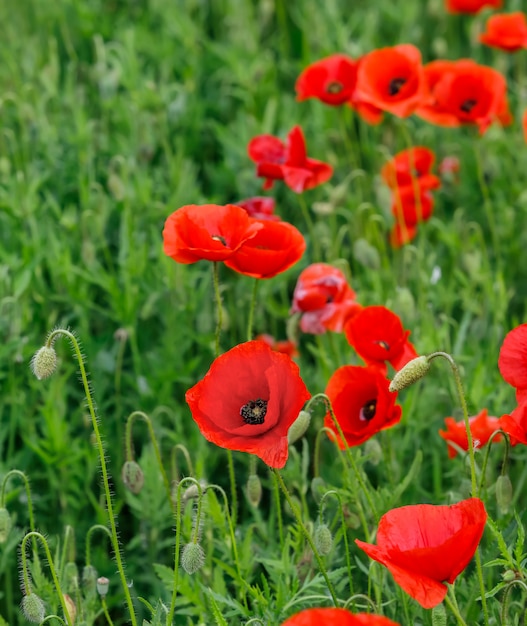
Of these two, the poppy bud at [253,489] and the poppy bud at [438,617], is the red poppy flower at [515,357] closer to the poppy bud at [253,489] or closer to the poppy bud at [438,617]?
the poppy bud at [438,617]

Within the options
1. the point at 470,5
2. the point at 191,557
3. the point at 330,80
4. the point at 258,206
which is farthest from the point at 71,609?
the point at 470,5

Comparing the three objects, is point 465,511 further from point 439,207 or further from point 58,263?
point 439,207

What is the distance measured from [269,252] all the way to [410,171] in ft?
4.13

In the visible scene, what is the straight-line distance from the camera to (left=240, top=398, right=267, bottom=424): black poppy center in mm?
1678

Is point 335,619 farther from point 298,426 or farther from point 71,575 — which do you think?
point 71,575

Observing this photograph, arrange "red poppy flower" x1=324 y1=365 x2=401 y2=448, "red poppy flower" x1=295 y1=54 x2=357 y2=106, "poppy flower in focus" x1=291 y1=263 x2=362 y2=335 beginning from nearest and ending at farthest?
1. "red poppy flower" x1=324 y1=365 x2=401 y2=448
2. "poppy flower in focus" x1=291 y1=263 x2=362 y2=335
3. "red poppy flower" x1=295 y1=54 x2=357 y2=106

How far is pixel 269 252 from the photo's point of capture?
1838mm

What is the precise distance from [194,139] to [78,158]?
1.58 ft

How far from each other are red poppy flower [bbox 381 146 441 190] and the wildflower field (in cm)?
1

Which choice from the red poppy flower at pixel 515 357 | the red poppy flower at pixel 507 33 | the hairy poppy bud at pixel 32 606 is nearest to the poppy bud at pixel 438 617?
the red poppy flower at pixel 515 357

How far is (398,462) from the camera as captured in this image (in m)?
2.29

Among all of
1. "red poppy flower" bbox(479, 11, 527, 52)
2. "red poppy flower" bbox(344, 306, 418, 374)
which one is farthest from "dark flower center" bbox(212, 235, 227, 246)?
"red poppy flower" bbox(479, 11, 527, 52)

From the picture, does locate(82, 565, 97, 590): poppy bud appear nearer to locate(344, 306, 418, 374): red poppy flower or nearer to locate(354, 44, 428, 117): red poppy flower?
locate(344, 306, 418, 374): red poppy flower

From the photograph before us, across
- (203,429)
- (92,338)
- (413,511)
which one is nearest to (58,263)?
(92,338)
